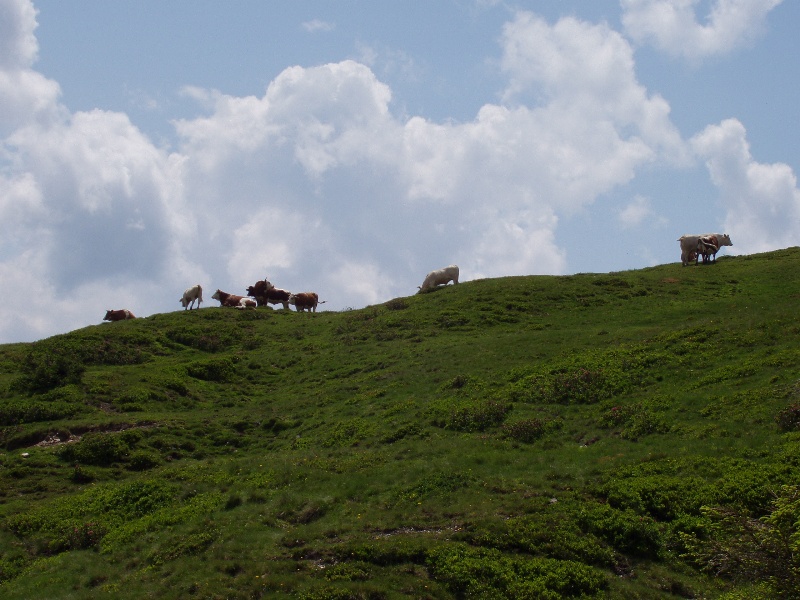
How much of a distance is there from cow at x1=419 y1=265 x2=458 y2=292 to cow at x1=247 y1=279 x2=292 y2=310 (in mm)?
12084

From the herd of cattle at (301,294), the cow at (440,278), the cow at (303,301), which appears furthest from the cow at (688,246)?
the cow at (303,301)

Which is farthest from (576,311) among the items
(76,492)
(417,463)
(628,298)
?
(76,492)

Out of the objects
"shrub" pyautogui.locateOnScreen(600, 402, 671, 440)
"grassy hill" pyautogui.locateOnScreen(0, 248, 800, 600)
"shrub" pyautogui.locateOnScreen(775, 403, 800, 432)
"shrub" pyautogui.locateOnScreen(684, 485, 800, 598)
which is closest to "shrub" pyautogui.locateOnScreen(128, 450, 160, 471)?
"grassy hill" pyautogui.locateOnScreen(0, 248, 800, 600)

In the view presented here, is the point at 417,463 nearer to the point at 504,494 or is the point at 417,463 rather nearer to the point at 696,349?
the point at 504,494

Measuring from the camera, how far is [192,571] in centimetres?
1736

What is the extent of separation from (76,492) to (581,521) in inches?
693

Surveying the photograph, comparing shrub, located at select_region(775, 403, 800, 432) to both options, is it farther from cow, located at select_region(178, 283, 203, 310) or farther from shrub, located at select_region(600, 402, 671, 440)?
cow, located at select_region(178, 283, 203, 310)

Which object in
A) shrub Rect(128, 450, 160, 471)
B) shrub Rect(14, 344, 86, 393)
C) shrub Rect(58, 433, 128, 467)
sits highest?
shrub Rect(14, 344, 86, 393)

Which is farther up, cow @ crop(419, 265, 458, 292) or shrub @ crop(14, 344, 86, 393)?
cow @ crop(419, 265, 458, 292)

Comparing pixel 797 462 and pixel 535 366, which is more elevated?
pixel 535 366

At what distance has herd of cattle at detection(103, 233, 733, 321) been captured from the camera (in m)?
55.1

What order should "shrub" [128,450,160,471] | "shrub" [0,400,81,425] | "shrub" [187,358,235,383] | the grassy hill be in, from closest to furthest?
the grassy hill < "shrub" [128,450,160,471] < "shrub" [0,400,81,425] < "shrub" [187,358,235,383]

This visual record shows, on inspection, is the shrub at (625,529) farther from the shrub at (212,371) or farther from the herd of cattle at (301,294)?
the herd of cattle at (301,294)

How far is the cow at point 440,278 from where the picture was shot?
54.8m
